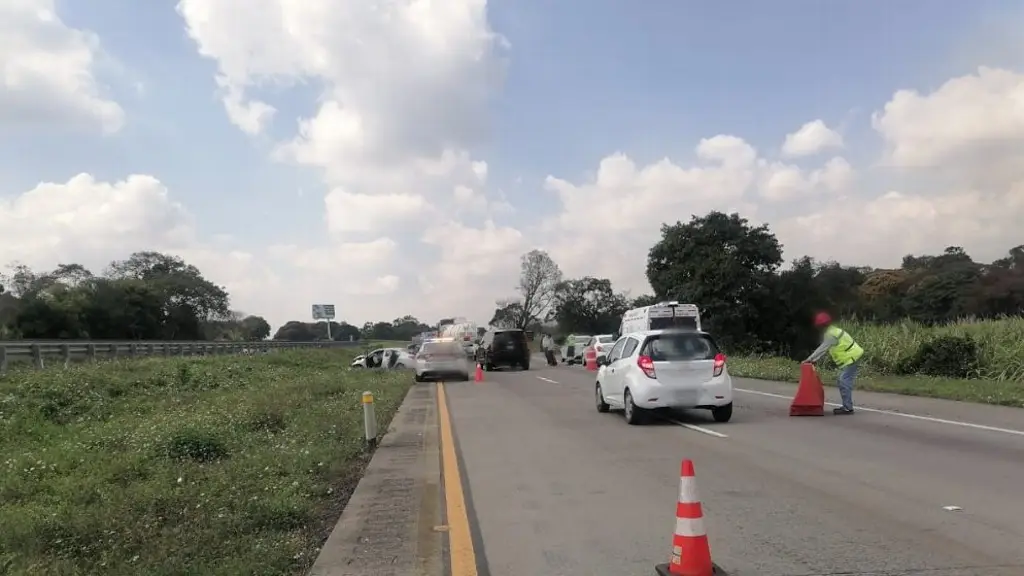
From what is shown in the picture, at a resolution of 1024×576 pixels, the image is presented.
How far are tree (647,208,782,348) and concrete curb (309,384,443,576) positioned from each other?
36413 mm

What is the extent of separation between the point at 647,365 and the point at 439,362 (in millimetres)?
15864

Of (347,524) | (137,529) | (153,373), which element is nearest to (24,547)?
(137,529)

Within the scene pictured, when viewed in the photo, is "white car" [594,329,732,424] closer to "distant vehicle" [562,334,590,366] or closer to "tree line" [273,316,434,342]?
"distant vehicle" [562,334,590,366]

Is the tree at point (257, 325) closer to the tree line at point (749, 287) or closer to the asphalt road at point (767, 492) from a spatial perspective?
the tree line at point (749, 287)

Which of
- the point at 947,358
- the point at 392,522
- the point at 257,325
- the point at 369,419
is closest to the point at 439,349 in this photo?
the point at 947,358

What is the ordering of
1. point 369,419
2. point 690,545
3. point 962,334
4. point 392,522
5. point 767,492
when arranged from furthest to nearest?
point 962,334
point 369,419
point 767,492
point 392,522
point 690,545

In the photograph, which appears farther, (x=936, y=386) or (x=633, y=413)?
(x=936, y=386)

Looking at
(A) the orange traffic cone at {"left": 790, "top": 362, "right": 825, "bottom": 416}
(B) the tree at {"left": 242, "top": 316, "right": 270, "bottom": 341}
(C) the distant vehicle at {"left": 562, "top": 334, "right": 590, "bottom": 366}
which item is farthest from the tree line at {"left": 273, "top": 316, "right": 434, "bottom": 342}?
(A) the orange traffic cone at {"left": 790, "top": 362, "right": 825, "bottom": 416}

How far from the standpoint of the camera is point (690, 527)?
4887 mm

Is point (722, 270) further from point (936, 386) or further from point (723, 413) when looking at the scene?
point (723, 413)

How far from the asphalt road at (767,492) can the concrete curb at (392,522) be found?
0.43 m

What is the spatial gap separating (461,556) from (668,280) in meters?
43.6

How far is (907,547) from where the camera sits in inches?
221

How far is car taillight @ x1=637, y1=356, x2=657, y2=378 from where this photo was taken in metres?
13.0
